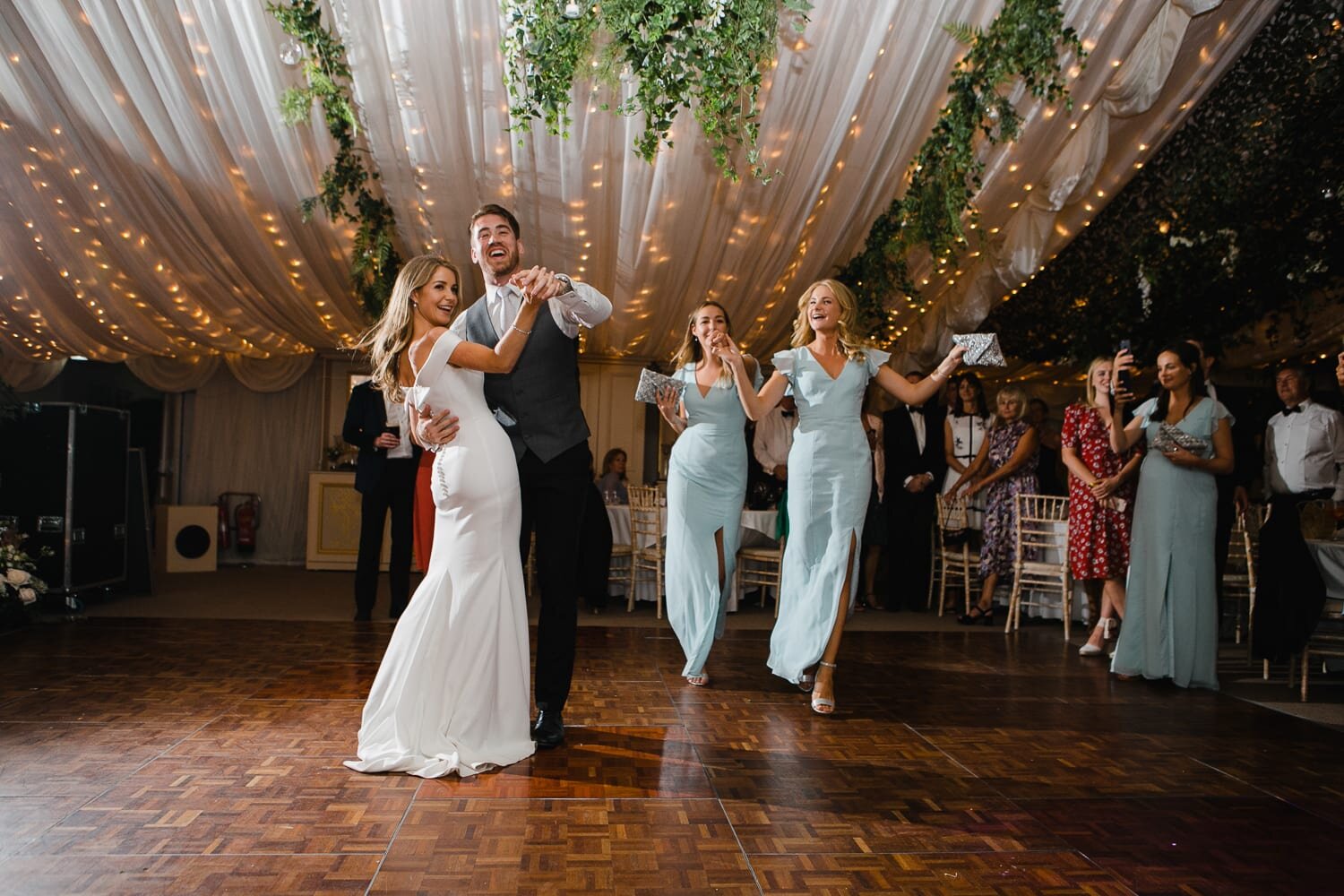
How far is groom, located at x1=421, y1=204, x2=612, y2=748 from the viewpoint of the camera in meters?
3.20

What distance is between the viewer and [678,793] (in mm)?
2812

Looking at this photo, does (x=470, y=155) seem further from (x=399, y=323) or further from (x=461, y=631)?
(x=461, y=631)

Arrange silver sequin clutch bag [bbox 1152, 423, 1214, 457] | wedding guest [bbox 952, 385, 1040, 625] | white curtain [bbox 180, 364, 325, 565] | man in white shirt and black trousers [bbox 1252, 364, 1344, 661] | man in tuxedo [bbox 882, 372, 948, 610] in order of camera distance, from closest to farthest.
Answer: man in white shirt and black trousers [bbox 1252, 364, 1344, 661] → silver sequin clutch bag [bbox 1152, 423, 1214, 457] → wedding guest [bbox 952, 385, 1040, 625] → man in tuxedo [bbox 882, 372, 948, 610] → white curtain [bbox 180, 364, 325, 565]

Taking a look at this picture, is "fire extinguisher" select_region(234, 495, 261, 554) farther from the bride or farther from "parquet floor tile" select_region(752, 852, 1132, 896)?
"parquet floor tile" select_region(752, 852, 1132, 896)

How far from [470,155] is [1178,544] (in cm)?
397

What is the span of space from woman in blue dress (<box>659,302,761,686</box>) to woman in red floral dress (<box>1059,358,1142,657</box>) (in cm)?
227

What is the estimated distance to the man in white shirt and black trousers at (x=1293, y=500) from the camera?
458cm

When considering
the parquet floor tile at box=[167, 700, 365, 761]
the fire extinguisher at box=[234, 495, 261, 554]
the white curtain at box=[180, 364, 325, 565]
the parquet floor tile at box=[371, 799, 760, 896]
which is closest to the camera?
the parquet floor tile at box=[371, 799, 760, 896]

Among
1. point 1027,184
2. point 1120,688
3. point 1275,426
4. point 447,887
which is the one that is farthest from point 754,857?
point 1027,184

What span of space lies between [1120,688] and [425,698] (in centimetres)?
330

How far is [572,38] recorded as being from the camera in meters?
4.09

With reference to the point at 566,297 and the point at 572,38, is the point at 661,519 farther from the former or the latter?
the point at 566,297

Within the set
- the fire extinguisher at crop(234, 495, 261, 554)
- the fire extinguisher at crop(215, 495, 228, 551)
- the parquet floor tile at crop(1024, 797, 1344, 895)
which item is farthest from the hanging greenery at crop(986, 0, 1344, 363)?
the fire extinguisher at crop(215, 495, 228, 551)

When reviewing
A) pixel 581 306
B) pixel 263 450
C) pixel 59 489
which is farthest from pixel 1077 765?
pixel 263 450
